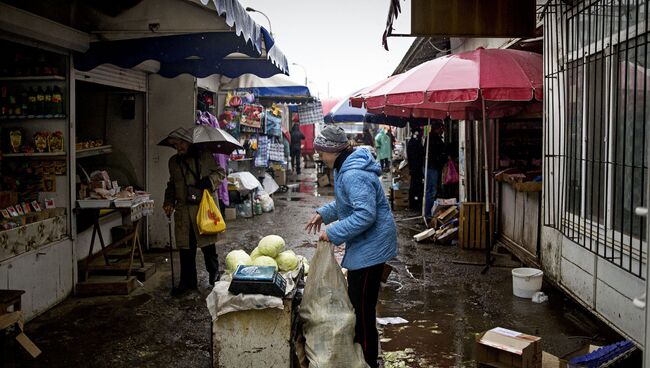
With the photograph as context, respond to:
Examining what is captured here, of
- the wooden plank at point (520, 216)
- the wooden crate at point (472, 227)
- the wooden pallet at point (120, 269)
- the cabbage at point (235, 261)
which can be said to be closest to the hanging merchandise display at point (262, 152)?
the wooden crate at point (472, 227)

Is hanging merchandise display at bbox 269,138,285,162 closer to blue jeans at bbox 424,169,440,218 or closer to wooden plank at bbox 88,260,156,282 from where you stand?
blue jeans at bbox 424,169,440,218

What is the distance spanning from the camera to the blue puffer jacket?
4.57 m

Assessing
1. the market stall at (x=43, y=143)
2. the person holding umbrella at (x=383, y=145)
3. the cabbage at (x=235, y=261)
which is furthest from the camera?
the person holding umbrella at (x=383, y=145)

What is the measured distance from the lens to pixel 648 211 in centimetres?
248

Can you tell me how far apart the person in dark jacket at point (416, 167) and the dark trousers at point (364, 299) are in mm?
9928

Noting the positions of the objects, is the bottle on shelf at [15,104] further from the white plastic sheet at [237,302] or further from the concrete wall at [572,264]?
the concrete wall at [572,264]

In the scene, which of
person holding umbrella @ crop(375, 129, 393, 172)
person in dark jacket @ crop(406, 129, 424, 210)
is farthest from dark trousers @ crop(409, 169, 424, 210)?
person holding umbrella @ crop(375, 129, 393, 172)

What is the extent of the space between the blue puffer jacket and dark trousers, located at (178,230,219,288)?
9.78 ft

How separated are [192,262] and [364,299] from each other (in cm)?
322

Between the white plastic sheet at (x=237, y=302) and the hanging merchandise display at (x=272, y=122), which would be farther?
the hanging merchandise display at (x=272, y=122)

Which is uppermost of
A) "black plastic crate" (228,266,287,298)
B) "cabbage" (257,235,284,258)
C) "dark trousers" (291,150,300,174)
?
"dark trousers" (291,150,300,174)

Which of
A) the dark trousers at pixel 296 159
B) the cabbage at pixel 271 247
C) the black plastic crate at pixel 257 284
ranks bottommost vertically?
the black plastic crate at pixel 257 284

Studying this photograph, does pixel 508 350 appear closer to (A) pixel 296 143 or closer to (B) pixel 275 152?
(B) pixel 275 152

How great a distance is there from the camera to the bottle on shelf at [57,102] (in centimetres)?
692
